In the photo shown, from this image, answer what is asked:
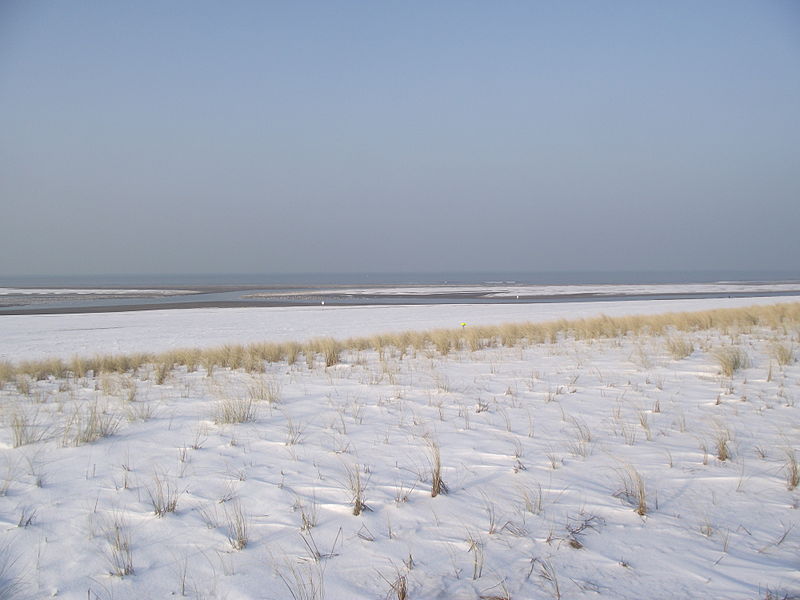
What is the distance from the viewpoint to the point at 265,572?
9.53 feet

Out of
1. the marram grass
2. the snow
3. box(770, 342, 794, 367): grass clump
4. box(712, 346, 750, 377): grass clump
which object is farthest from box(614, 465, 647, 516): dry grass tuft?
the marram grass

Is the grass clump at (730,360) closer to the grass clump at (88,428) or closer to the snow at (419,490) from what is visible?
the snow at (419,490)

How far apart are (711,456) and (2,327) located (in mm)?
32926

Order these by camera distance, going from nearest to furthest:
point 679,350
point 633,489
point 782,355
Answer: point 633,489
point 782,355
point 679,350

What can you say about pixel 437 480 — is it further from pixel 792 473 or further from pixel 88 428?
pixel 88 428

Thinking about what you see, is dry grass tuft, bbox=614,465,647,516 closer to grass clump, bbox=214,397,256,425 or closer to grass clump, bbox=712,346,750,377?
grass clump, bbox=214,397,256,425

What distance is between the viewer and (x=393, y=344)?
13531 mm

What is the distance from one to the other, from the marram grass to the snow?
3.16 meters

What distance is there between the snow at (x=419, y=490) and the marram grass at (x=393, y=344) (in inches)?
124


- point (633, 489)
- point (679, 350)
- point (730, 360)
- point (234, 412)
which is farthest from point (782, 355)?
point (234, 412)

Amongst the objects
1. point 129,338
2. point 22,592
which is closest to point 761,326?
point 22,592

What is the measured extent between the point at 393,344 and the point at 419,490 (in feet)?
31.6

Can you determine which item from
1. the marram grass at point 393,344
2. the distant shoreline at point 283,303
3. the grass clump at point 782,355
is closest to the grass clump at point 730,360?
the grass clump at point 782,355

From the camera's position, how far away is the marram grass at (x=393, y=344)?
10609 millimetres
